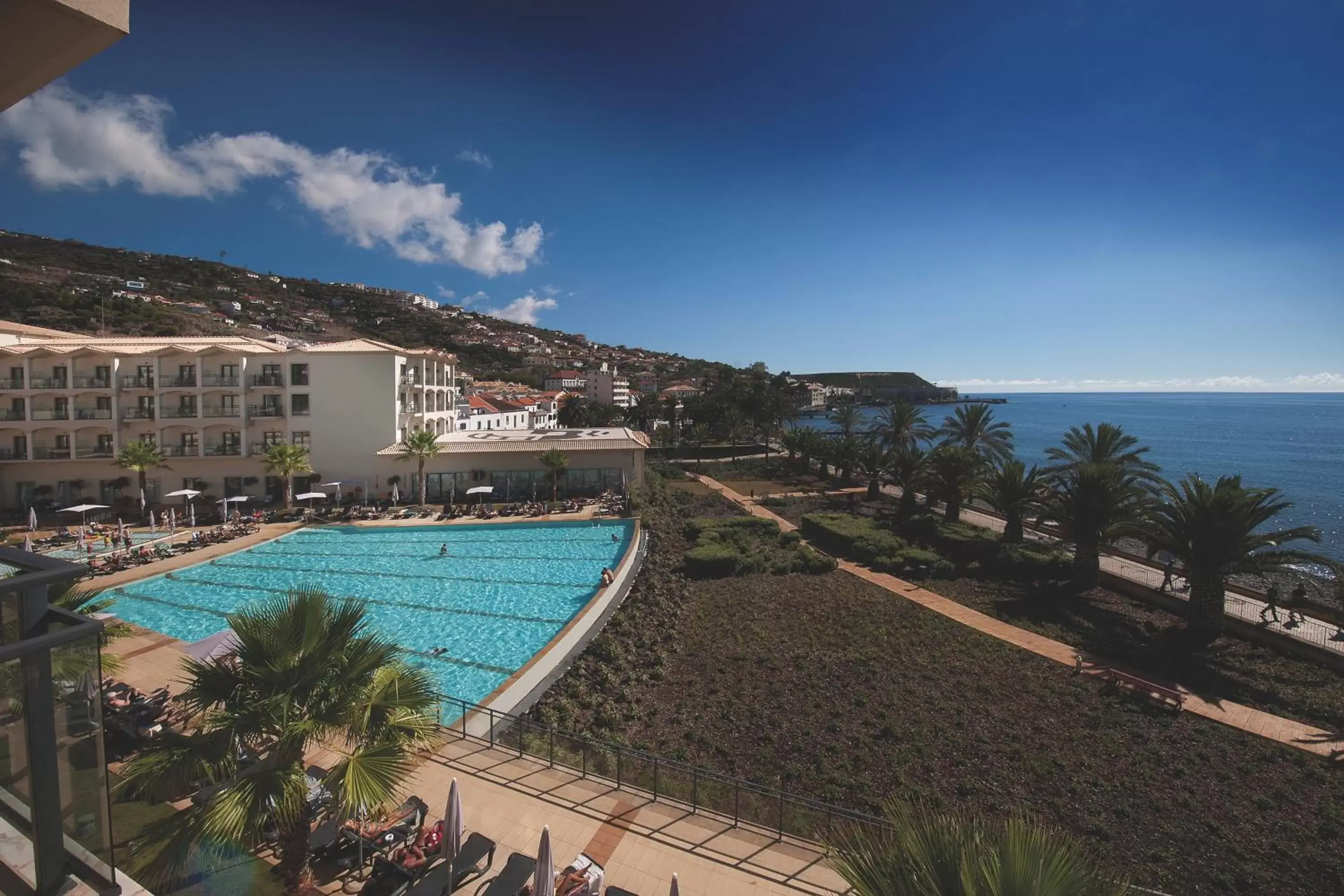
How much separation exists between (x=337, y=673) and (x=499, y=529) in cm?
2545

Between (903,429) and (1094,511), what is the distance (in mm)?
21298

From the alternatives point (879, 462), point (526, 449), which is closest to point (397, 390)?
point (526, 449)

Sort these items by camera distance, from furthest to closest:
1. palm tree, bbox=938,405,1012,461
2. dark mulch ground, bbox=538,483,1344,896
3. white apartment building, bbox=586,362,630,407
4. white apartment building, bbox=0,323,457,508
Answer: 1. white apartment building, bbox=586,362,630,407
2. palm tree, bbox=938,405,1012,461
3. white apartment building, bbox=0,323,457,508
4. dark mulch ground, bbox=538,483,1344,896

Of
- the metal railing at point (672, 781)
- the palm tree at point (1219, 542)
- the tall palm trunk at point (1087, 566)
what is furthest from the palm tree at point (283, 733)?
the tall palm trunk at point (1087, 566)

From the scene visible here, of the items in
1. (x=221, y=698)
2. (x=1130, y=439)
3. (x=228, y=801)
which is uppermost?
(x=1130, y=439)

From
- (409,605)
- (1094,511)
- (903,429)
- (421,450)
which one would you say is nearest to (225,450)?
(421,450)

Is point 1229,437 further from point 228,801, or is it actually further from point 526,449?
point 228,801

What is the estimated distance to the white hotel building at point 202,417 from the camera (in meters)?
34.2

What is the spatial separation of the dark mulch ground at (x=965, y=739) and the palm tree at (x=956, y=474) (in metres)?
14.2

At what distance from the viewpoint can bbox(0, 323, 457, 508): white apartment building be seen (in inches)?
1342

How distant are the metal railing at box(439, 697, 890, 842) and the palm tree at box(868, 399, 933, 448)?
115ft

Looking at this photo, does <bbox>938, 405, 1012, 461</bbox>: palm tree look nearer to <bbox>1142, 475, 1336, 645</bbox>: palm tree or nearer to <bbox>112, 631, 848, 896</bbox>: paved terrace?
<bbox>1142, 475, 1336, 645</bbox>: palm tree

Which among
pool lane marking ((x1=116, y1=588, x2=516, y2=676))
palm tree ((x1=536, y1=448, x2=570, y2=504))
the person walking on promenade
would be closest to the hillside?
palm tree ((x1=536, y1=448, x2=570, y2=504))

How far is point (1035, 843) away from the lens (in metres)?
3.88
